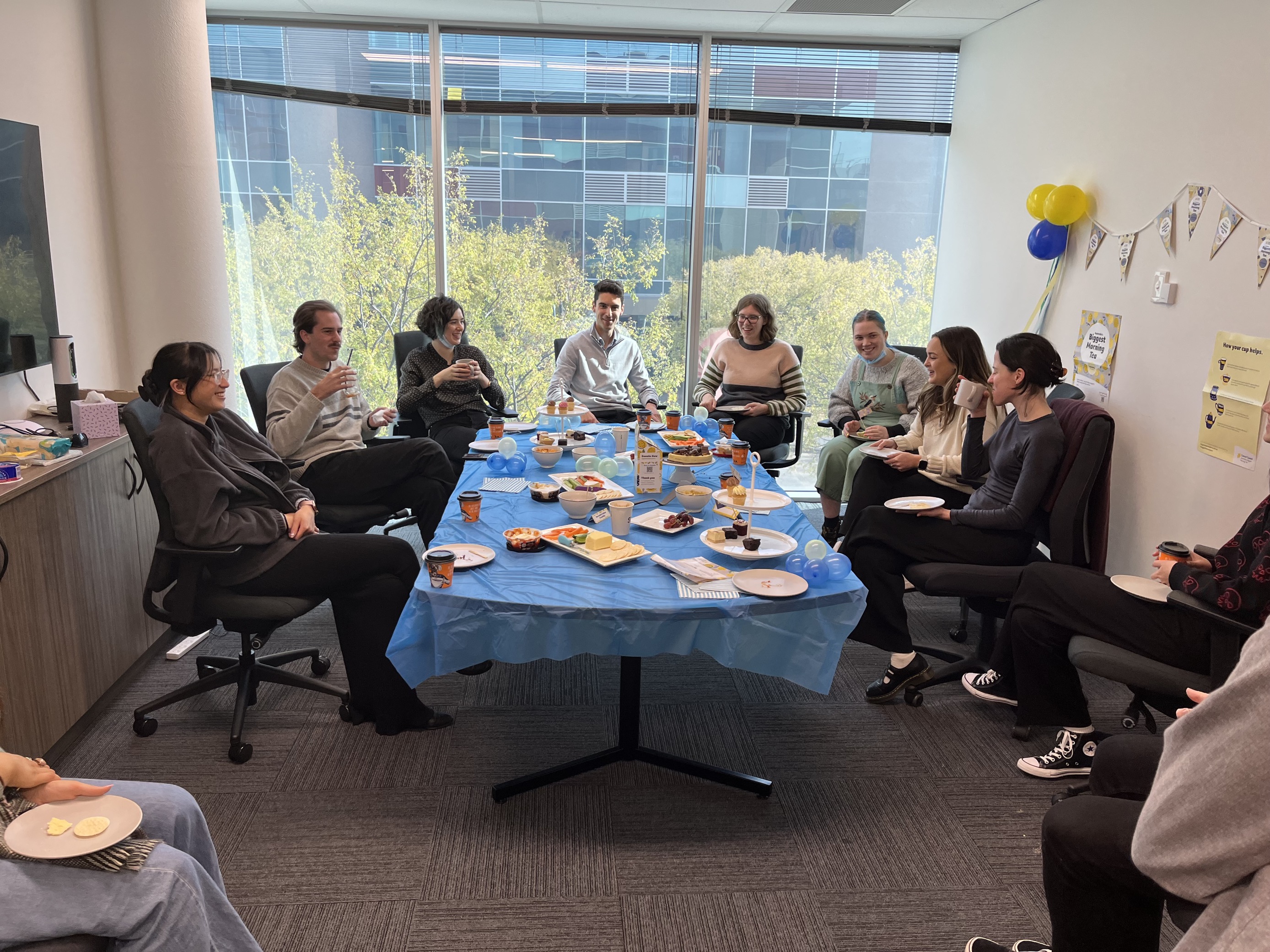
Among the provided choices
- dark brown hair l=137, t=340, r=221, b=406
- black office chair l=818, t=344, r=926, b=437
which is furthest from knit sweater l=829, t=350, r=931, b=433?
dark brown hair l=137, t=340, r=221, b=406

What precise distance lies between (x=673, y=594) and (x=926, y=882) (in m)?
0.97

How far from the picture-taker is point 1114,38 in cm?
390

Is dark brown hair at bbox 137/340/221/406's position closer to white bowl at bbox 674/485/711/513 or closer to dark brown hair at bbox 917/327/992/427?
white bowl at bbox 674/485/711/513

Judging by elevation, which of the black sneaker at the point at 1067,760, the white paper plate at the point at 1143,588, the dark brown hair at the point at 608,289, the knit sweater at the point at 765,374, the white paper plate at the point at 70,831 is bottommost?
the black sneaker at the point at 1067,760

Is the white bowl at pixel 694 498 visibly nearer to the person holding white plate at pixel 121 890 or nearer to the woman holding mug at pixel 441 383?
the person holding white plate at pixel 121 890

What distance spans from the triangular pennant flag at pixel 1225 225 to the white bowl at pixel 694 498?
210 centimetres

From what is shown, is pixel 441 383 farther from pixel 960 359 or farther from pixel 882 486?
pixel 960 359

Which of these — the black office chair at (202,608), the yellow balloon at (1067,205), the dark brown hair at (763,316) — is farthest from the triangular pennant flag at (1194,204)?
the black office chair at (202,608)

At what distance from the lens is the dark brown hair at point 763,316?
493cm

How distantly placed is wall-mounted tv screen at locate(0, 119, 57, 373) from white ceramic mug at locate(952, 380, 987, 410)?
3.42 metres

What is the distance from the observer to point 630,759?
2717 millimetres

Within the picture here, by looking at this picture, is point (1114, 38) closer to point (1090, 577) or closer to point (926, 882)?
point (1090, 577)

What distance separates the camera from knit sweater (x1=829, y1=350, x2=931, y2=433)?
15.3ft

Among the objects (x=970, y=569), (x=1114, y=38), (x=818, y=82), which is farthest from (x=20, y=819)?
(x=818, y=82)
